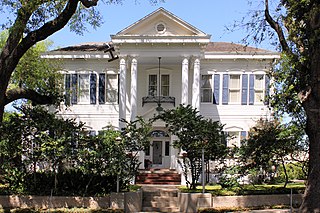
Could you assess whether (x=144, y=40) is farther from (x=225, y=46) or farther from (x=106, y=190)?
(x=106, y=190)

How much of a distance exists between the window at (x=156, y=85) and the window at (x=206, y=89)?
2.15 meters

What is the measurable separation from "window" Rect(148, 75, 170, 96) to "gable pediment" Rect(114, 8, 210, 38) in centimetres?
298

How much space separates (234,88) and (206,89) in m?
1.76

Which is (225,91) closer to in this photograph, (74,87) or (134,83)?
(134,83)

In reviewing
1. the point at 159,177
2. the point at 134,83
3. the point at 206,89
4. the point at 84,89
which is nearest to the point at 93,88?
the point at 84,89

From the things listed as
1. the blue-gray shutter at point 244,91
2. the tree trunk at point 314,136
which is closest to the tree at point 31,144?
the tree trunk at point 314,136

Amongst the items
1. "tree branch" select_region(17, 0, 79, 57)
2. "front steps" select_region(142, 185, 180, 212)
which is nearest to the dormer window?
"tree branch" select_region(17, 0, 79, 57)

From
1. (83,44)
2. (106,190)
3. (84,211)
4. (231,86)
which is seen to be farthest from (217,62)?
(84,211)

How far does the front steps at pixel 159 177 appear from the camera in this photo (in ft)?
65.5

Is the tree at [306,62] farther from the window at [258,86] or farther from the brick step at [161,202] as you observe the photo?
the window at [258,86]

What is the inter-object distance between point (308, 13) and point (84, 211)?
8.89m

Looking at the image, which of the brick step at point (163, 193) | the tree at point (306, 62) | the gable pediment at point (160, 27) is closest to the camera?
the tree at point (306, 62)

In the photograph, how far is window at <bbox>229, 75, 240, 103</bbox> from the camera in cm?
2408

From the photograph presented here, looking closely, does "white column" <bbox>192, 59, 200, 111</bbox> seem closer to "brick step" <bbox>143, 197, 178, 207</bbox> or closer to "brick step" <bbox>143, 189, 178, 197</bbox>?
"brick step" <bbox>143, 189, 178, 197</bbox>
